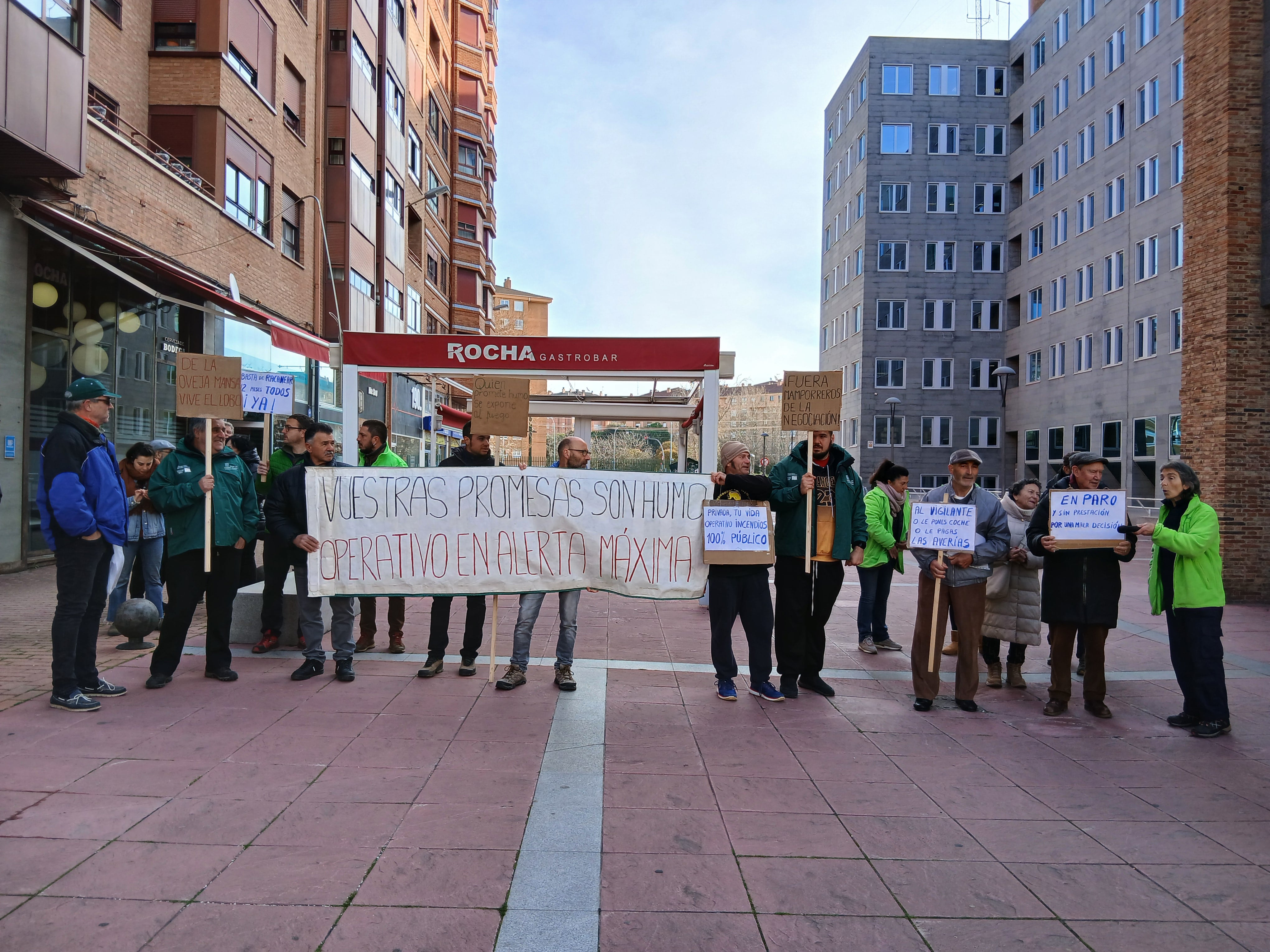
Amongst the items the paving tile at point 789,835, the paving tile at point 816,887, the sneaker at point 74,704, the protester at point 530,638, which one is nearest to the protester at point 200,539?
the sneaker at point 74,704

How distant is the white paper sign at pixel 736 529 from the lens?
6.50 m

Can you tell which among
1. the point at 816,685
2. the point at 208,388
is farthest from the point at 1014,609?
the point at 208,388

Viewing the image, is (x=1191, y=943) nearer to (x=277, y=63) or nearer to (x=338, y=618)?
(x=338, y=618)

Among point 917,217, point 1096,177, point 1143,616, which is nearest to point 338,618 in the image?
point 1143,616

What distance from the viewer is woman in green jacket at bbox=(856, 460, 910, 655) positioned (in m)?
8.65

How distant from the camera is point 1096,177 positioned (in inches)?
1538

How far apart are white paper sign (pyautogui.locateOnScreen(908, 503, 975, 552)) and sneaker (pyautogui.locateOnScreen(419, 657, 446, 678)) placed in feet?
12.5

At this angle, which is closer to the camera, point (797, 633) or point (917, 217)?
point (797, 633)

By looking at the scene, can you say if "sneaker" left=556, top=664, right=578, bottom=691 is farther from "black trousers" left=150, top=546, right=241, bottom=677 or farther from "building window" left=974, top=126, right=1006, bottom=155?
"building window" left=974, top=126, right=1006, bottom=155

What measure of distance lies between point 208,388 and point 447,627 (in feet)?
8.66

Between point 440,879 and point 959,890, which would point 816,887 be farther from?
point 440,879

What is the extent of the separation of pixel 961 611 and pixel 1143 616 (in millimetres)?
6398

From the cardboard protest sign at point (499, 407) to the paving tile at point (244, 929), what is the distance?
4480mm

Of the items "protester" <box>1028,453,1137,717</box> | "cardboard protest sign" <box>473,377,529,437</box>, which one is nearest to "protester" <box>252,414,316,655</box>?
"cardboard protest sign" <box>473,377,529,437</box>
